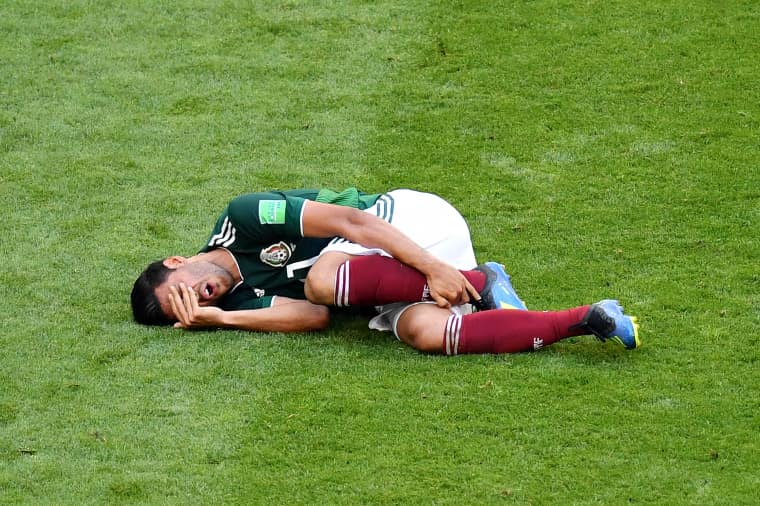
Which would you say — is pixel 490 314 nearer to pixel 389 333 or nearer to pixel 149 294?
pixel 389 333

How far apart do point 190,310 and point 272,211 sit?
1.66ft

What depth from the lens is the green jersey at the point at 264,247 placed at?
457 centimetres

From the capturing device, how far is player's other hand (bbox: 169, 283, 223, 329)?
4.62 meters

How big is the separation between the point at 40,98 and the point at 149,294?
269 centimetres

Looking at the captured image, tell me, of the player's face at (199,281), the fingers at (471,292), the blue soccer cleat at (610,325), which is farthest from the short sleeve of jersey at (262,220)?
the blue soccer cleat at (610,325)

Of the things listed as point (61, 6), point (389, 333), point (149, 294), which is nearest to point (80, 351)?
point (149, 294)

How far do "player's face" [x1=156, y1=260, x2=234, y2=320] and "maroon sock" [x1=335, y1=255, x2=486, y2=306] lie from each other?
53cm

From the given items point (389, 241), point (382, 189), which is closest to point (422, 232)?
point (389, 241)

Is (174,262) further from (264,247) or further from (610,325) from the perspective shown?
(610,325)

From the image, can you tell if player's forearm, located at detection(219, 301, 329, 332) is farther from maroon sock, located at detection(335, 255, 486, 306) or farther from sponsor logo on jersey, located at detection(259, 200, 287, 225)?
sponsor logo on jersey, located at detection(259, 200, 287, 225)

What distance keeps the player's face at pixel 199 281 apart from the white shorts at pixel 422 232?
1.37 feet

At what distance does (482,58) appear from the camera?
712 centimetres

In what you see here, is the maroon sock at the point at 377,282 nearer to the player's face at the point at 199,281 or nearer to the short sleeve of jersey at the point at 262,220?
the short sleeve of jersey at the point at 262,220

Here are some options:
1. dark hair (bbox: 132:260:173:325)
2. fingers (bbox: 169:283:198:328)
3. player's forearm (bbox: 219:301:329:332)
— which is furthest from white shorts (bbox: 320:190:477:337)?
dark hair (bbox: 132:260:173:325)
